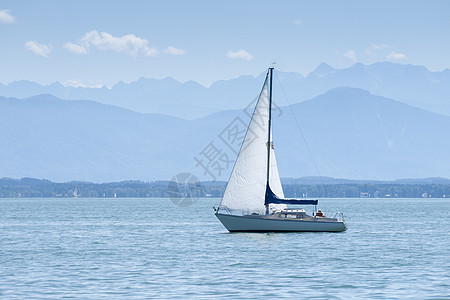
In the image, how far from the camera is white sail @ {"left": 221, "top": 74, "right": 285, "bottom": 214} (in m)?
74.4

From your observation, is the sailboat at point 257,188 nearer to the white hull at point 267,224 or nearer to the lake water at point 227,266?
the white hull at point 267,224

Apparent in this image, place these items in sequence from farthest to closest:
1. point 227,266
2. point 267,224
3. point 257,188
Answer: point 257,188, point 267,224, point 227,266

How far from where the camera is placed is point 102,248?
67438 millimetres

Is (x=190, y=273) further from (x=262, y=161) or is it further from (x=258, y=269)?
(x=262, y=161)

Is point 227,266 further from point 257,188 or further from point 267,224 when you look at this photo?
point 257,188

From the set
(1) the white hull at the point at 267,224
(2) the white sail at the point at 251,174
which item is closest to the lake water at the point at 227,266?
(1) the white hull at the point at 267,224

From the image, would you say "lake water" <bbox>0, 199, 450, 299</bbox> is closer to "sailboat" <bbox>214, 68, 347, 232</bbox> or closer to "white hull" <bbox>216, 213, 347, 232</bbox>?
"white hull" <bbox>216, 213, 347, 232</bbox>

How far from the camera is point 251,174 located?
74562mm

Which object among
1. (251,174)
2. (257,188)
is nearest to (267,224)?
(257,188)

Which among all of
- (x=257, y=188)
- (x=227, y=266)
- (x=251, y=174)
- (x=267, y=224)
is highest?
(x=251, y=174)

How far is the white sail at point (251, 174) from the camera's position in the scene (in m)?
74.4

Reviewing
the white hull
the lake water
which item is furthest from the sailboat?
the lake water

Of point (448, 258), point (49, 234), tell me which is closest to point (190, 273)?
point (448, 258)

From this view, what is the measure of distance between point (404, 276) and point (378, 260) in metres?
9.13
